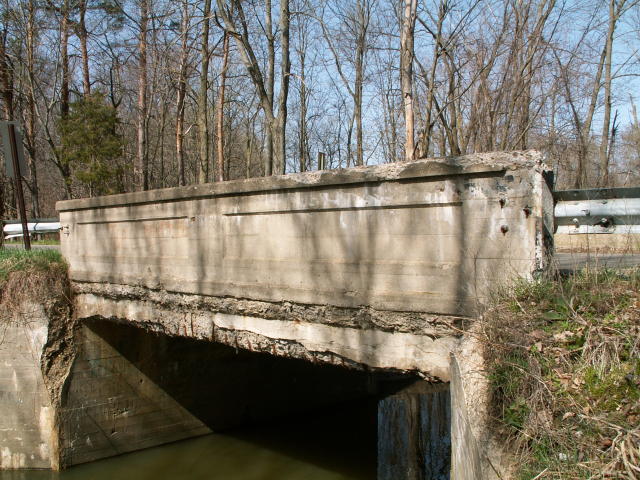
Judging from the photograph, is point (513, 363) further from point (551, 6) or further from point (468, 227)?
point (551, 6)

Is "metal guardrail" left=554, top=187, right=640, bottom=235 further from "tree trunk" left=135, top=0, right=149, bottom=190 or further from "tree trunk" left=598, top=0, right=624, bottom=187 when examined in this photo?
"tree trunk" left=135, top=0, right=149, bottom=190

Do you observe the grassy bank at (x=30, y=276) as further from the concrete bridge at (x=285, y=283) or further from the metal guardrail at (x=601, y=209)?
the metal guardrail at (x=601, y=209)

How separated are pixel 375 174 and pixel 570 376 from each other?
90.6 inches

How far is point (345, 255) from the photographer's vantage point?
4.65 meters

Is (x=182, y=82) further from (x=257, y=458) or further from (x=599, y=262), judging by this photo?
(x=599, y=262)

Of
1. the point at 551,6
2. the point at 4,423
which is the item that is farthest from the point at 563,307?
the point at 551,6

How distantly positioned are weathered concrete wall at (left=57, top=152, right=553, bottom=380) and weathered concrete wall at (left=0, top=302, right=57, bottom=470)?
2.31 metres

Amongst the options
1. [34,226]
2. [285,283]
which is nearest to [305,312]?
Result: [285,283]

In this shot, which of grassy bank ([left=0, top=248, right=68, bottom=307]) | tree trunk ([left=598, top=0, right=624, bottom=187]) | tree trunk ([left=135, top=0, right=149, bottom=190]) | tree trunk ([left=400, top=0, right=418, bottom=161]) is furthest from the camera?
tree trunk ([left=135, top=0, right=149, bottom=190])

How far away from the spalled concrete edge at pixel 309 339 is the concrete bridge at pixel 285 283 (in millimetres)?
16

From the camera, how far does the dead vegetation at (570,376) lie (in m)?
2.10

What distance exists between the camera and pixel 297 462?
902cm

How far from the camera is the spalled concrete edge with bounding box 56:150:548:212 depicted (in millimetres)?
3621

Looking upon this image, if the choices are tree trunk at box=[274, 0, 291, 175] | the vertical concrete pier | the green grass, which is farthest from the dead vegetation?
tree trunk at box=[274, 0, 291, 175]
